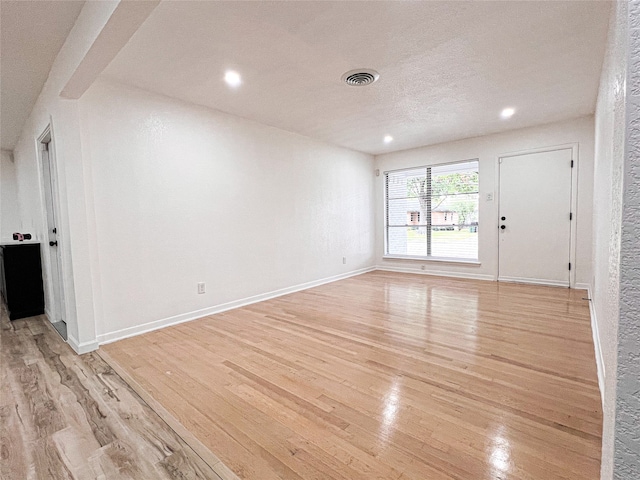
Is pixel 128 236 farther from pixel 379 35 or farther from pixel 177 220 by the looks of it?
pixel 379 35

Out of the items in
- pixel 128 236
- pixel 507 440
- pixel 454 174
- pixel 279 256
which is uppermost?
pixel 454 174

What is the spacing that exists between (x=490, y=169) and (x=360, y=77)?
3.40 meters

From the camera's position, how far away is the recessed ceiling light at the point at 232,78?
2893mm

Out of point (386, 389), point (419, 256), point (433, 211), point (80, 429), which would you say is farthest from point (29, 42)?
point (419, 256)

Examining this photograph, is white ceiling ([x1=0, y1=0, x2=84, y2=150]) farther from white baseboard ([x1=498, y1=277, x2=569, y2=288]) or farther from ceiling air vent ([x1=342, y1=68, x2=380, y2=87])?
white baseboard ([x1=498, y1=277, x2=569, y2=288])

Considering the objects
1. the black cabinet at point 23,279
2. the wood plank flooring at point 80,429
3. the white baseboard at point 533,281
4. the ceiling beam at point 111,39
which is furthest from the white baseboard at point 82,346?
the white baseboard at point 533,281

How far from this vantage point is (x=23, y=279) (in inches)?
147

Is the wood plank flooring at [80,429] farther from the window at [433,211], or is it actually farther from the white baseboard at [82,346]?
the window at [433,211]

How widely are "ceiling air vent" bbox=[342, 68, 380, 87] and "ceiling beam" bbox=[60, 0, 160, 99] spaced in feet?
5.75

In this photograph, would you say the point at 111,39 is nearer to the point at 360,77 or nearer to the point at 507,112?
the point at 360,77

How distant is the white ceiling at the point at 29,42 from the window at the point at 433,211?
17.8ft

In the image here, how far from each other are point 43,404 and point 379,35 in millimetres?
3363

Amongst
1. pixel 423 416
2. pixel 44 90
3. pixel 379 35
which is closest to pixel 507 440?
pixel 423 416

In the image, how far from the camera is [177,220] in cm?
352
